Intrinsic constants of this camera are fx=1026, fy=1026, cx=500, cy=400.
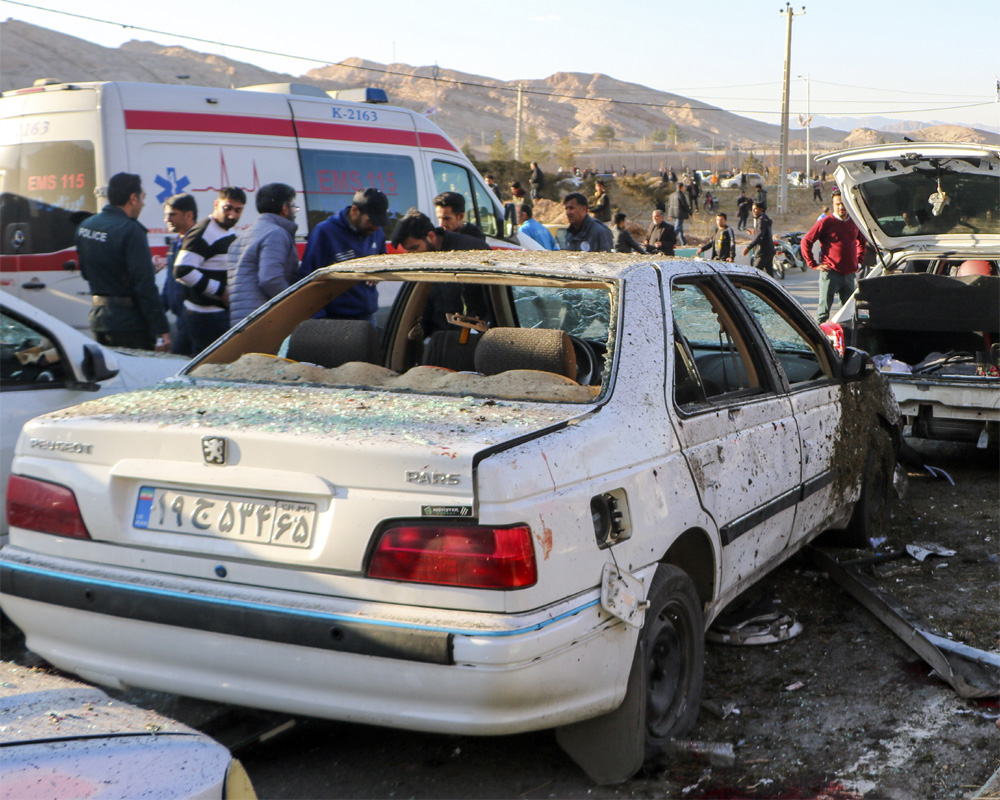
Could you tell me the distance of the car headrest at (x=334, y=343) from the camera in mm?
3639

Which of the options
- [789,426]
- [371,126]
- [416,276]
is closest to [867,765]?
[789,426]

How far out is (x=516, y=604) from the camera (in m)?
2.34

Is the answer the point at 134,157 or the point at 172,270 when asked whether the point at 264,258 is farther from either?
the point at 134,157

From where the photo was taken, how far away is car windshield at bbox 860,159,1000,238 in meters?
7.88

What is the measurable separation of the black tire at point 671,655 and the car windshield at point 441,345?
59 cm

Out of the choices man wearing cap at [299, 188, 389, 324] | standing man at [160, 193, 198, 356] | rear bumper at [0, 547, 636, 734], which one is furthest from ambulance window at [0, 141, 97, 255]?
rear bumper at [0, 547, 636, 734]

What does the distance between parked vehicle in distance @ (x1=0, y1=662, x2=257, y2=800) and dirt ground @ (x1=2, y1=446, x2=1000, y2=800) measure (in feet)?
3.42

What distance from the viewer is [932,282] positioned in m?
→ 7.11

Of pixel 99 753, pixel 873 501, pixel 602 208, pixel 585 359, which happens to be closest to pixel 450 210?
pixel 585 359

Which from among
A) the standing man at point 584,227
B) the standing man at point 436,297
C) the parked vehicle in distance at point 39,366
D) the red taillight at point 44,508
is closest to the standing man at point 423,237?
the standing man at point 436,297

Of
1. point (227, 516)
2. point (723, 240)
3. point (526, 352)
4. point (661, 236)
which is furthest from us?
point (723, 240)

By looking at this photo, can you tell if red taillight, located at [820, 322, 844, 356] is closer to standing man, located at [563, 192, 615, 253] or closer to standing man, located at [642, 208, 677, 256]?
standing man, located at [563, 192, 615, 253]

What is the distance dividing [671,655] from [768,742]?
0.43 m

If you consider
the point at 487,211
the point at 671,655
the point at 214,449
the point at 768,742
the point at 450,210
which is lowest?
the point at 768,742
